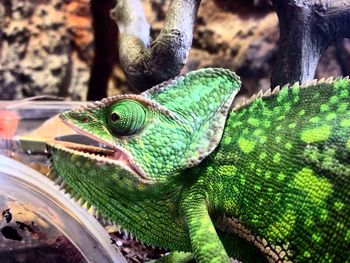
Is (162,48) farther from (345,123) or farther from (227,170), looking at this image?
(345,123)

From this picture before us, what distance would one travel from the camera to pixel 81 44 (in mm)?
2656

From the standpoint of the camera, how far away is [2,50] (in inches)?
97.0

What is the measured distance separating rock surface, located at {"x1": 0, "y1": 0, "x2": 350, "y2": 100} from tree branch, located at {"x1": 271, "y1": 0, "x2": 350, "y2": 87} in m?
0.77

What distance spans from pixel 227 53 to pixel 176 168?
133cm

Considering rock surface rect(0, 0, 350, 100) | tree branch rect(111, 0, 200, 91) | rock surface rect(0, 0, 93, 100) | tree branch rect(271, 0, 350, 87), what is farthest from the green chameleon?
rock surface rect(0, 0, 93, 100)

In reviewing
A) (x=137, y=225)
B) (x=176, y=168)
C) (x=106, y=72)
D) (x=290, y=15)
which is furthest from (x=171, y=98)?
(x=106, y=72)

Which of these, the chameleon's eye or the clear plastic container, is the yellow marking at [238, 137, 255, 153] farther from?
the clear plastic container

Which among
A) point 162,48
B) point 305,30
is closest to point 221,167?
point 162,48

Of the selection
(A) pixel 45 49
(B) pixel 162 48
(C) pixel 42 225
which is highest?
(A) pixel 45 49

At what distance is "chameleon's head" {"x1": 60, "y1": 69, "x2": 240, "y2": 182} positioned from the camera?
1.06 m

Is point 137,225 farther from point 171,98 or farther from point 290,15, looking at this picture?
point 290,15

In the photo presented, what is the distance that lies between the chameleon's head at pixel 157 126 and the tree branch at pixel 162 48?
Result: 18 centimetres

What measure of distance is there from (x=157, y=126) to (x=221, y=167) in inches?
6.3

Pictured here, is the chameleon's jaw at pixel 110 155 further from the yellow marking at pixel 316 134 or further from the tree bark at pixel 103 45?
the tree bark at pixel 103 45
